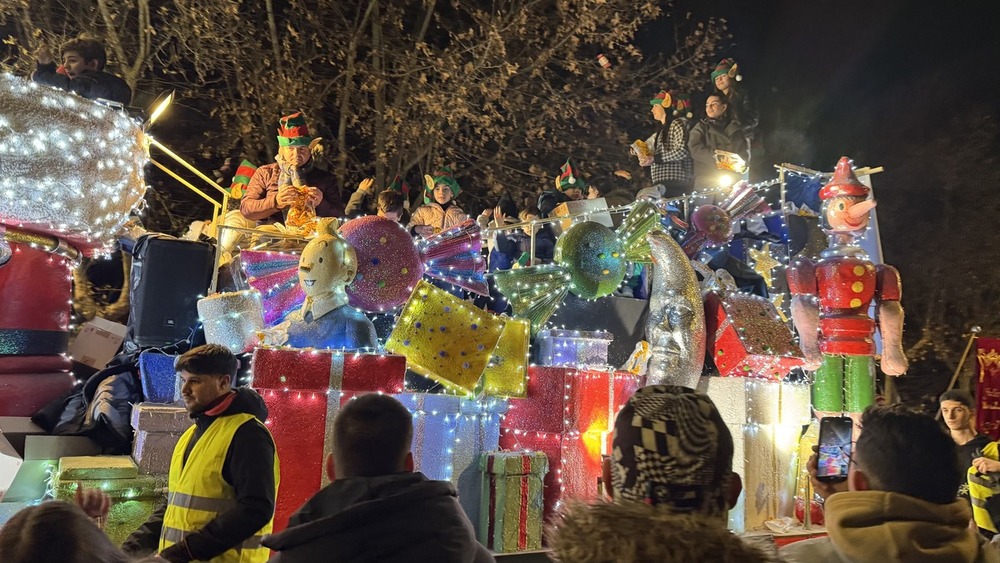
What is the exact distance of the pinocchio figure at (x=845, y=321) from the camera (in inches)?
265

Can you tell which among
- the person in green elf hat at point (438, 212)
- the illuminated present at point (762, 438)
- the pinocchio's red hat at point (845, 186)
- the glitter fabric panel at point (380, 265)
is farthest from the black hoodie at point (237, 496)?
the person in green elf hat at point (438, 212)

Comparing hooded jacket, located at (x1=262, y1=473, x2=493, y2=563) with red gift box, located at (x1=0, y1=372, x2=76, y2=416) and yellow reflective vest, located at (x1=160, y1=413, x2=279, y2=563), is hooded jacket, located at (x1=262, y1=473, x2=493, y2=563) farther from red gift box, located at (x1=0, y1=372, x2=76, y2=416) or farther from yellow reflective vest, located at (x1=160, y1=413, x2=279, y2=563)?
red gift box, located at (x1=0, y1=372, x2=76, y2=416)

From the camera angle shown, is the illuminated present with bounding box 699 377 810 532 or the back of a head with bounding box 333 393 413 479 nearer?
the back of a head with bounding box 333 393 413 479

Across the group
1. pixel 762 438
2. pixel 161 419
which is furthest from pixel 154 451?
pixel 762 438

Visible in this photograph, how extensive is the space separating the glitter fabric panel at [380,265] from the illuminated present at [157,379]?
4.37 feet

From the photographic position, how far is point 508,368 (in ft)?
19.5

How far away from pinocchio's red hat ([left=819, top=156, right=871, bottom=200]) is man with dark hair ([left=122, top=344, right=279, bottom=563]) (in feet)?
18.7

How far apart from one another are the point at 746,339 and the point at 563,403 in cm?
170

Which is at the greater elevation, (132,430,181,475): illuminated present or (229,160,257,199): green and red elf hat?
(229,160,257,199): green and red elf hat

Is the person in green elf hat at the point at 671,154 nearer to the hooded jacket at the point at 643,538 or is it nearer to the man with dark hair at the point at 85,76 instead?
the man with dark hair at the point at 85,76

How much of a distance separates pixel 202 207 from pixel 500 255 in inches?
339

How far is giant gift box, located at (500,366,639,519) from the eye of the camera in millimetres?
Answer: 6008

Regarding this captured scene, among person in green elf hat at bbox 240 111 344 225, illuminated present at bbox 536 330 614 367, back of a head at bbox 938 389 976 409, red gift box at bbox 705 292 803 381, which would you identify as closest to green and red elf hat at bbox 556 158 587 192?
person in green elf hat at bbox 240 111 344 225

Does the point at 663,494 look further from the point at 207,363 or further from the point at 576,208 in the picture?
the point at 576,208
